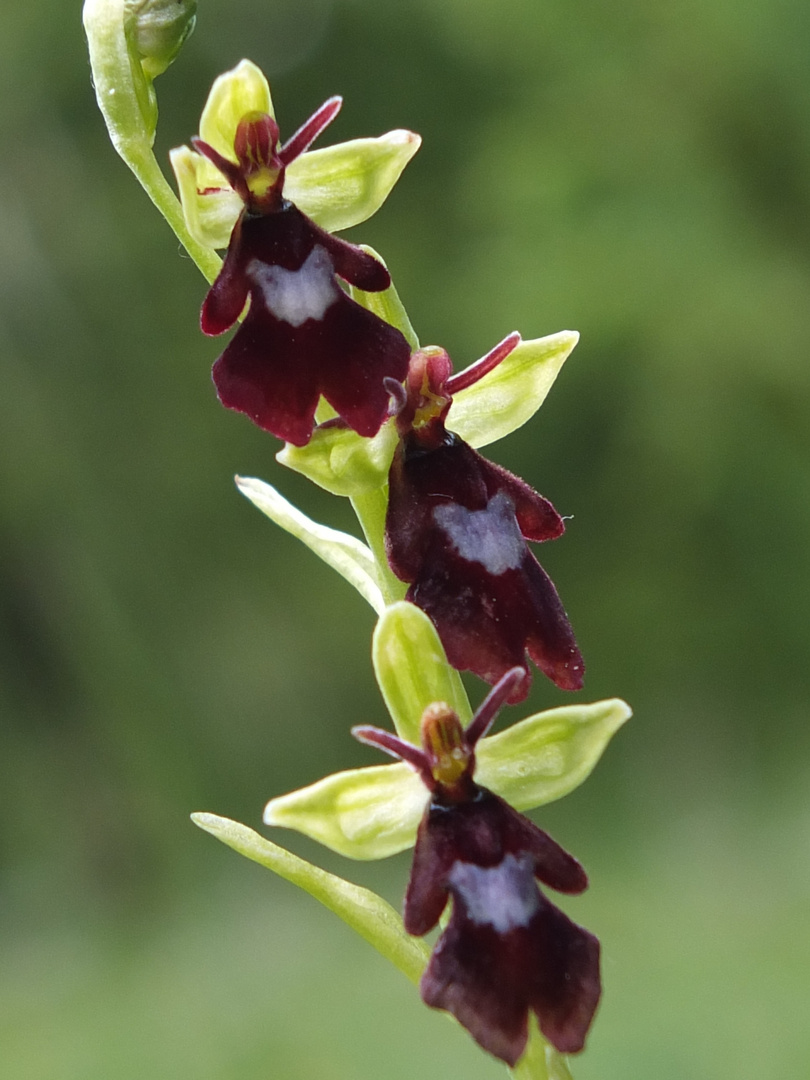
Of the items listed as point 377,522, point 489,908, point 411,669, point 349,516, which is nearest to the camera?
point 489,908

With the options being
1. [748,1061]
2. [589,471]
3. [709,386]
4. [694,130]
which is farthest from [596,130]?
[748,1061]

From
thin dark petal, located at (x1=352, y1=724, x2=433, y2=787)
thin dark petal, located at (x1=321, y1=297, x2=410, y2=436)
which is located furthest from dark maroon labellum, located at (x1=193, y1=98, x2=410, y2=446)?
thin dark petal, located at (x1=352, y1=724, x2=433, y2=787)

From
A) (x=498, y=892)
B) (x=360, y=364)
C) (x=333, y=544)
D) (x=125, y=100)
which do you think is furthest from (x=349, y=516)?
(x=498, y=892)

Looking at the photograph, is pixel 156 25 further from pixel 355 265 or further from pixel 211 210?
pixel 355 265

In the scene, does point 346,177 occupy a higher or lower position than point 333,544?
higher

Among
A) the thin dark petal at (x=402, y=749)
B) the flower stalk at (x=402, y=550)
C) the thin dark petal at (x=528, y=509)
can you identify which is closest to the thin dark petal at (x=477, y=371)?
the flower stalk at (x=402, y=550)

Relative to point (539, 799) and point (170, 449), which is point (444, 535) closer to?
point (539, 799)
